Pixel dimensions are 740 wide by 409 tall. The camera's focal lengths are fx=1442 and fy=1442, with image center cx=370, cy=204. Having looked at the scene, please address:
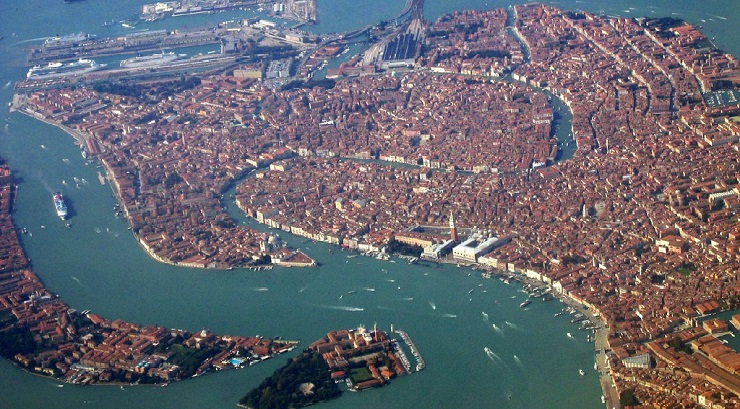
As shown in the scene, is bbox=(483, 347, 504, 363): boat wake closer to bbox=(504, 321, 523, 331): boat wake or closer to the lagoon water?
the lagoon water

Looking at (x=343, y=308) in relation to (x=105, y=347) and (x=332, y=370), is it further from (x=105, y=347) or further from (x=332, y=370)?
(x=105, y=347)

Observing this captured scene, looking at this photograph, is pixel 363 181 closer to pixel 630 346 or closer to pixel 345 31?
pixel 630 346

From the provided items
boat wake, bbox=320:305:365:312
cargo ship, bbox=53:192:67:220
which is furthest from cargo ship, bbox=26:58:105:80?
boat wake, bbox=320:305:365:312

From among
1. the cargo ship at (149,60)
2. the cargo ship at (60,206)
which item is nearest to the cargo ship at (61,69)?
the cargo ship at (149,60)

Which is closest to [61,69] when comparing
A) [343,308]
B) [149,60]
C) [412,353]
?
[149,60]

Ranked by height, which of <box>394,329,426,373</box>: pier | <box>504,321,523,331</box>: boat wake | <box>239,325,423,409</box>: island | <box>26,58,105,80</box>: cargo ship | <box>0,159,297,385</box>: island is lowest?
<box>0,159,297,385</box>: island

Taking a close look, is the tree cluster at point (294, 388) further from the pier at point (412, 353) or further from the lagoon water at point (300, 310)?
the pier at point (412, 353)
